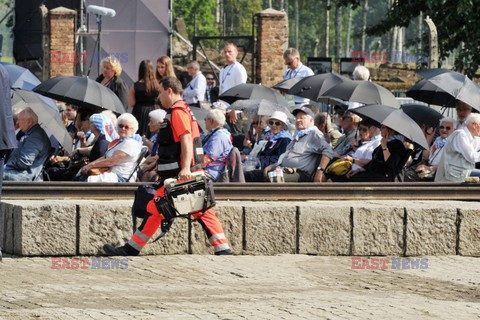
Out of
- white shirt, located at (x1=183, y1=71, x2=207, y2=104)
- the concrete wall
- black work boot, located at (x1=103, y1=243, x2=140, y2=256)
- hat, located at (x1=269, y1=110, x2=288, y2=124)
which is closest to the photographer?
black work boot, located at (x1=103, y1=243, x2=140, y2=256)

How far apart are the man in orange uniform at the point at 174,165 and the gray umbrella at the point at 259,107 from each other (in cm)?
429

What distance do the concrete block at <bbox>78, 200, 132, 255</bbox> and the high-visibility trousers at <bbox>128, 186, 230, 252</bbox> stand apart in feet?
1.18

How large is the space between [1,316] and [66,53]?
21620 mm

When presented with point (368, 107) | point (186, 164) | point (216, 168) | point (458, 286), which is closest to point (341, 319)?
point (458, 286)

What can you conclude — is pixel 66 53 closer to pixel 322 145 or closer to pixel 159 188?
pixel 322 145

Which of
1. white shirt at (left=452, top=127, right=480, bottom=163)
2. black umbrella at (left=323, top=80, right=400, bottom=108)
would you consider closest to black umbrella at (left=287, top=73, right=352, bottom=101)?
black umbrella at (left=323, top=80, right=400, bottom=108)

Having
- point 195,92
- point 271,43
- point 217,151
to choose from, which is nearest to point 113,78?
point 195,92

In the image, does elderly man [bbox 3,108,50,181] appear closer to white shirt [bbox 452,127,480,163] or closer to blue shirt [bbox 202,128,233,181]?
blue shirt [bbox 202,128,233,181]

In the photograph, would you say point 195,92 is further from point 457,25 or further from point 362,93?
point 457,25

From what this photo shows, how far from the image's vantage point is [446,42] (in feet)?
92.8

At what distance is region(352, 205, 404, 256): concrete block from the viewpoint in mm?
11898

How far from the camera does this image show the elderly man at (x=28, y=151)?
13125 mm

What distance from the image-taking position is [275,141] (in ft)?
48.6

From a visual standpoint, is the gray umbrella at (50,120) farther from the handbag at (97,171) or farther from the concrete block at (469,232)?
the concrete block at (469,232)
